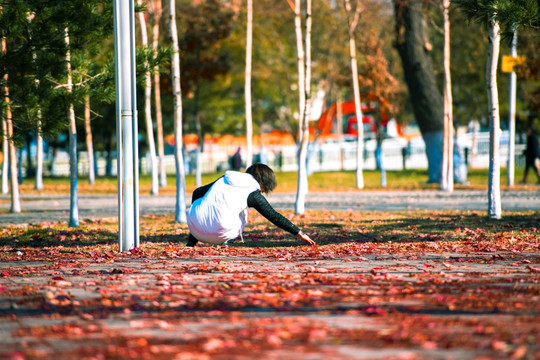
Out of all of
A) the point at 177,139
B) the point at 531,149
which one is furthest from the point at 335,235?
the point at 531,149

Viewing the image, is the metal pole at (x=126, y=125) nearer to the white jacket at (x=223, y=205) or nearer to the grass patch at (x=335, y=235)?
the grass patch at (x=335, y=235)

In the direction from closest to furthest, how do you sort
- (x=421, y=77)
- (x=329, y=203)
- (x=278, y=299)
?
(x=278, y=299), (x=329, y=203), (x=421, y=77)

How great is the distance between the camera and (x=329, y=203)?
20344 mm

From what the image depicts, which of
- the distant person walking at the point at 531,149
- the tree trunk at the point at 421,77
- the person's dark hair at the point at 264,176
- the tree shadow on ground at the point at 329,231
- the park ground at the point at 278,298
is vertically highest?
the tree trunk at the point at 421,77

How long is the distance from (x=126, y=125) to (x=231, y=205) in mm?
1933

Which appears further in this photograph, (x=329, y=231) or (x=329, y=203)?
(x=329, y=203)

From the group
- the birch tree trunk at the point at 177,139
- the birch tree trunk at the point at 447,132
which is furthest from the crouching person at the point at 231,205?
the birch tree trunk at the point at 447,132

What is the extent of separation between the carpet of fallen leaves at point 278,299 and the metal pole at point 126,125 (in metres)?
0.39

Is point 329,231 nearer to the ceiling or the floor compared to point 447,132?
nearer to the floor

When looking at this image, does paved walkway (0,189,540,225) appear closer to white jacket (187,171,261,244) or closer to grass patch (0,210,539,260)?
grass patch (0,210,539,260)

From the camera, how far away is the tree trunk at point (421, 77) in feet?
89.7

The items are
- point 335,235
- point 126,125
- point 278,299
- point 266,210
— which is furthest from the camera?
point 335,235

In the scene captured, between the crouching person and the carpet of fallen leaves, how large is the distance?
375 mm

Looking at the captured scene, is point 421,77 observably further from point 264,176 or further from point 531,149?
point 264,176
